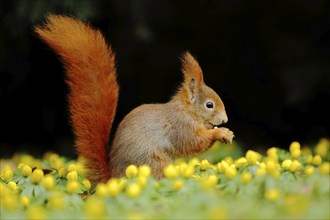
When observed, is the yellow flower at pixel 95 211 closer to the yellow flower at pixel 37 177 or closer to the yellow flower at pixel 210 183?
the yellow flower at pixel 210 183

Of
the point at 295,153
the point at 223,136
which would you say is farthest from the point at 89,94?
the point at 295,153

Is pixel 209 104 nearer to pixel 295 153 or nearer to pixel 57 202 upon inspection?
pixel 295 153

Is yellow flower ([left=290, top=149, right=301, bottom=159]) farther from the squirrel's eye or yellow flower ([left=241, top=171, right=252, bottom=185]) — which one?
yellow flower ([left=241, top=171, right=252, bottom=185])

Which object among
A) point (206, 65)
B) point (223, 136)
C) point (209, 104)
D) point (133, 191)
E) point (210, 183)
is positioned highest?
point (206, 65)

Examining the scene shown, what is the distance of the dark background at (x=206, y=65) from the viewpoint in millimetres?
4266

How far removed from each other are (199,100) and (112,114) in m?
0.39

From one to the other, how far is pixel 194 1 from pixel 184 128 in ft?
6.19

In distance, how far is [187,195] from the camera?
92.0 inches

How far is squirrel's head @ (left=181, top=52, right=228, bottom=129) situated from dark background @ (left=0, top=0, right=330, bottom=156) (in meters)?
1.27

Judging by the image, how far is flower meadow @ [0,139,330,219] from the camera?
1982 mm

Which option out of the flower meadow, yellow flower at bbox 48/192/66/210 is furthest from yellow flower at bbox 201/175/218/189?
yellow flower at bbox 48/192/66/210

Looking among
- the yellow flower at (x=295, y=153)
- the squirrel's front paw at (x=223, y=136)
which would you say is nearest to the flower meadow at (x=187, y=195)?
the squirrel's front paw at (x=223, y=136)

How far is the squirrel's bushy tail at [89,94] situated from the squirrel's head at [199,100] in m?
0.33

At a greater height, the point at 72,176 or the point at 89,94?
the point at 89,94
